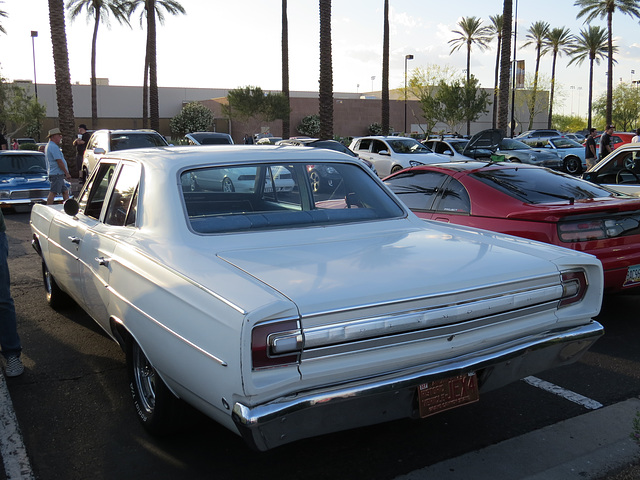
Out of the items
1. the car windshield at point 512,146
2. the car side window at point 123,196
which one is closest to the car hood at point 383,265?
the car side window at point 123,196

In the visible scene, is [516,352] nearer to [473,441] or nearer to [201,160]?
[473,441]

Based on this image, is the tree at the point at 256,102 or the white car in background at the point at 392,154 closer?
the white car in background at the point at 392,154

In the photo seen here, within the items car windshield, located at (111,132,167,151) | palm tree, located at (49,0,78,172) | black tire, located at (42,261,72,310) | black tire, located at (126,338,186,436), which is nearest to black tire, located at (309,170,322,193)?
black tire, located at (126,338,186,436)

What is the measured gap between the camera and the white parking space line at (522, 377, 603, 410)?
396 cm

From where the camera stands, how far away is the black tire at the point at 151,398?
3.28 m

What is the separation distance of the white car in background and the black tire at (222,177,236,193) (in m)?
14.8

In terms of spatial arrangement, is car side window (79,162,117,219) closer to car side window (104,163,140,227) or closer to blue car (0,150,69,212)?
car side window (104,163,140,227)

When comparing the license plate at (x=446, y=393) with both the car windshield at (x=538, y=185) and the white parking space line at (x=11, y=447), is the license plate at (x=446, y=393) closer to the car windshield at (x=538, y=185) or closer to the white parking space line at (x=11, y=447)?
the white parking space line at (x=11, y=447)

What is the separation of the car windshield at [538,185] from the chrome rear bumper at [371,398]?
286cm

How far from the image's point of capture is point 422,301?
2.73 meters

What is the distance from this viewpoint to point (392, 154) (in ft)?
63.9

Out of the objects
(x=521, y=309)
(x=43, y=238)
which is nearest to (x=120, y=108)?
(x=43, y=238)

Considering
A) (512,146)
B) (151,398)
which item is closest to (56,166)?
(151,398)

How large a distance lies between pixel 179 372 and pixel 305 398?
2.32 ft
